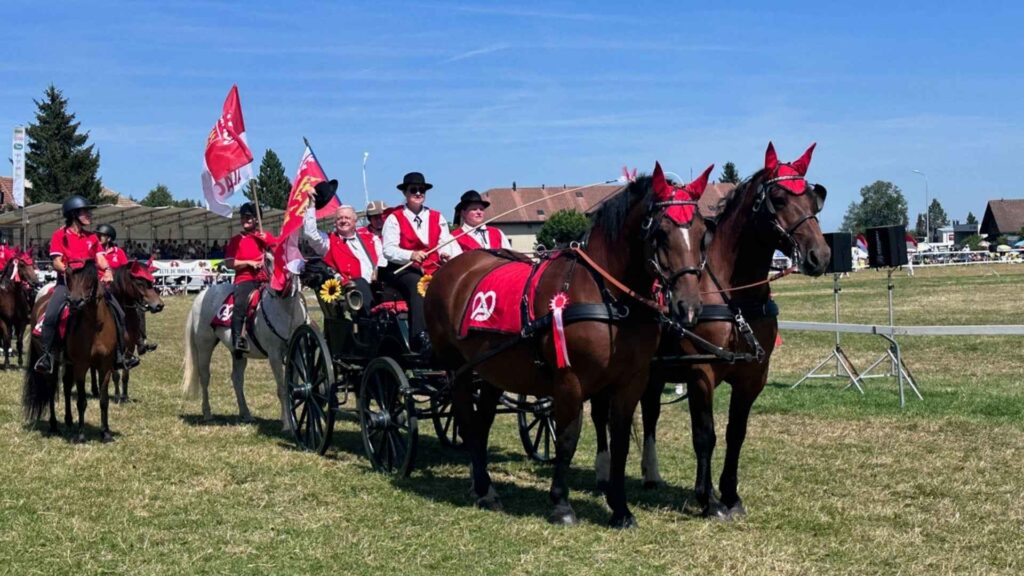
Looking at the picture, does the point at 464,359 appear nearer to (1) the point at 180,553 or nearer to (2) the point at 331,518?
(2) the point at 331,518

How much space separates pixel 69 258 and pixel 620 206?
6.28 m

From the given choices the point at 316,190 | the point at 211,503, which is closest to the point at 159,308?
the point at 316,190

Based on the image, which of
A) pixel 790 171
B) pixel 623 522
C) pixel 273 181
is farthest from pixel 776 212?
pixel 273 181

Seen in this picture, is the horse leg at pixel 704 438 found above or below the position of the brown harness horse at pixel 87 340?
below

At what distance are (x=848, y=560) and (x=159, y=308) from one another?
9.04 m

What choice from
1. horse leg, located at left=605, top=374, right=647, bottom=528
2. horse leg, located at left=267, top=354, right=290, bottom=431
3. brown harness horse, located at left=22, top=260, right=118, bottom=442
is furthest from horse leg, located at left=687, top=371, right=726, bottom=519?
brown harness horse, located at left=22, top=260, right=118, bottom=442

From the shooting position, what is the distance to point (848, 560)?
5.94 m

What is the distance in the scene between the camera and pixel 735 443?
721 cm

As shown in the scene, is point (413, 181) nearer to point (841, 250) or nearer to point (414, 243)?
point (414, 243)

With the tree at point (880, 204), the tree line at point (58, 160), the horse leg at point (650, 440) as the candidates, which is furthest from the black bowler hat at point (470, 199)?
the tree at point (880, 204)

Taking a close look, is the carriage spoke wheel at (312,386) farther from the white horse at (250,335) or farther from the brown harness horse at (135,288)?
the brown harness horse at (135,288)

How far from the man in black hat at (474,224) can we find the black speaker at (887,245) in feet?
16.1

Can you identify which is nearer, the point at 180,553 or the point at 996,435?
the point at 180,553

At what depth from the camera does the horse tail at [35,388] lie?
10.9 meters
